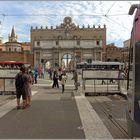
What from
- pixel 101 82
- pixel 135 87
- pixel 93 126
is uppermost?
pixel 135 87

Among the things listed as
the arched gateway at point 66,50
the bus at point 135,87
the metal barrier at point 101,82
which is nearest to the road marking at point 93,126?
the bus at point 135,87

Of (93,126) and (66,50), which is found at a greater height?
(66,50)

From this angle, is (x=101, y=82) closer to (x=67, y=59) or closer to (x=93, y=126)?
(x=93, y=126)

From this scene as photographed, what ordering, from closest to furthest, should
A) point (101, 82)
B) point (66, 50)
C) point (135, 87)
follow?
1. point (135, 87)
2. point (101, 82)
3. point (66, 50)

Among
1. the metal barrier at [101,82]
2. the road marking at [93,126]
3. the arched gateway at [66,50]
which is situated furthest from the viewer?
the arched gateway at [66,50]

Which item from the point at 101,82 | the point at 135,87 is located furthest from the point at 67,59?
the point at 135,87

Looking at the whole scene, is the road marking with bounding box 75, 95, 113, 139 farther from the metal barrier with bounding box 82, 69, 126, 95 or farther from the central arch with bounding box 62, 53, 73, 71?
the central arch with bounding box 62, 53, 73, 71

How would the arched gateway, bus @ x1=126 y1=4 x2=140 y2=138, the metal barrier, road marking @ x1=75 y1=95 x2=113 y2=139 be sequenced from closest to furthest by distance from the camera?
bus @ x1=126 y1=4 x2=140 y2=138 → road marking @ x1=75 y1=95 x2=113 y2=139 → the metal barrier → the arched gateway

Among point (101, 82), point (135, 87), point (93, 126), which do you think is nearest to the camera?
point (135, 87)

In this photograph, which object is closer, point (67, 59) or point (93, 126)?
point (93, 126)

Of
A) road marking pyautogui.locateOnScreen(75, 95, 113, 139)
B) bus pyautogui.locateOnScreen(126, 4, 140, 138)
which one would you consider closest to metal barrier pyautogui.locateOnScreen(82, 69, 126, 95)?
road marking pyautogui.locateOnScreen(75, 95, 113, 139)

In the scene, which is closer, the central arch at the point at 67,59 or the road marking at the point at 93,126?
the road marking at the point at 93,126

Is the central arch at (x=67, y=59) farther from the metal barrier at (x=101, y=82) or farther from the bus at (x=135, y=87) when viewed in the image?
the bus at (x=135, y=87)

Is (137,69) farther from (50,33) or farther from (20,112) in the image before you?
(50,33)
